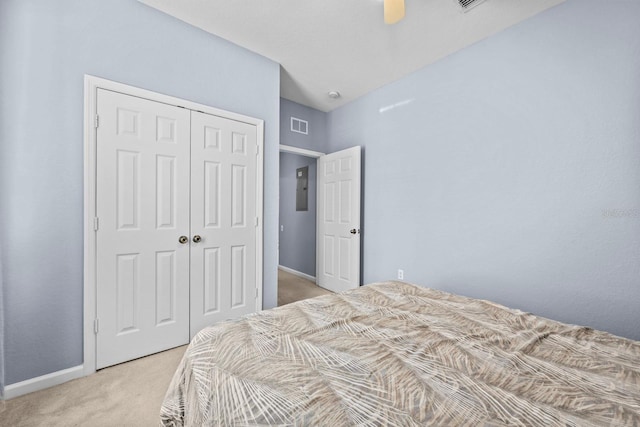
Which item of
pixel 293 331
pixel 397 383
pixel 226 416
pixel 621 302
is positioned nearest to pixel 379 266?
pixel 621 302

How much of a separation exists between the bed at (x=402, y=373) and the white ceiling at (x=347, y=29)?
7.35 feet

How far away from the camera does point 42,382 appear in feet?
5.41

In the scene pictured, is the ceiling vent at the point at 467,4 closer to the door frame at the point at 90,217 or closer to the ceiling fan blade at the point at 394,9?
the ceiling fan blade at the point at 394,9

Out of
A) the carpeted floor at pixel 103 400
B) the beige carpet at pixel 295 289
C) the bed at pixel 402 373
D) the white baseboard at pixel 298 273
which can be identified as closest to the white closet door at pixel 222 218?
the carpeted floor at pixel 103 400

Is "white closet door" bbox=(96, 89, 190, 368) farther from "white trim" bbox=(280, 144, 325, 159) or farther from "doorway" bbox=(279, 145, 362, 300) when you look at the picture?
"doorway" bbox=(279, 145, 362, 300)

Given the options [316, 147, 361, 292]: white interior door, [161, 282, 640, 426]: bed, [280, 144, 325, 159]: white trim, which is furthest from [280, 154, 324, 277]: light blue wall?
[161, 282, 640, 426]: bed

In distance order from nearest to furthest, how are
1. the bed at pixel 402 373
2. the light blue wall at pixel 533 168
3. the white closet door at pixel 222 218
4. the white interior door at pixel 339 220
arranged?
the bed at pixel 402 373, the light blue wall at pixel 533 168, the white closet door at pixel 222 218, the white interior door at pixel 339 220

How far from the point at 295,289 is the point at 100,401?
248 cm

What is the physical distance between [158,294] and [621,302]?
3.33m

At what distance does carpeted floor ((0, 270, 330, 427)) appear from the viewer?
1.41 meters

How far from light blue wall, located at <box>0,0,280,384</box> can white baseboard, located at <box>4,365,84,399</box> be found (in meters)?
0.04

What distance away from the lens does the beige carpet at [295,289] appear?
11.3ft

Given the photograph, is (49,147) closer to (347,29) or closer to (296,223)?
(347,29)

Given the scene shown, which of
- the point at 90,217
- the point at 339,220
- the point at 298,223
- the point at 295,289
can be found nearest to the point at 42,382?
the point at 90,217
